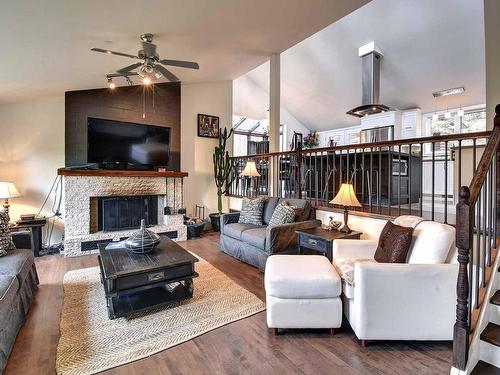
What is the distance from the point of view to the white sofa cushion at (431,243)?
2.07 metres

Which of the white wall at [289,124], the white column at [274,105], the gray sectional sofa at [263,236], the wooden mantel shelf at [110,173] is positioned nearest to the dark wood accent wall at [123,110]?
the wooden mantel shelf at [110,173]

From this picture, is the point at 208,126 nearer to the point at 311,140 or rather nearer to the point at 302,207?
the point at 302,207

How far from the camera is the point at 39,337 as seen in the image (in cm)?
207

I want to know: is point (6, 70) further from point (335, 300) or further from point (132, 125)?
point (335, 300)

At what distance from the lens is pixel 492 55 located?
2.53m

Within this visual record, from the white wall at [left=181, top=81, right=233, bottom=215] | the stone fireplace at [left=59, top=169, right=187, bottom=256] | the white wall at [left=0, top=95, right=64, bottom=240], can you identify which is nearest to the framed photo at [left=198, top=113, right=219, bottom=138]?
the white wall at [left=181, top=81, right=233, bottom=215]

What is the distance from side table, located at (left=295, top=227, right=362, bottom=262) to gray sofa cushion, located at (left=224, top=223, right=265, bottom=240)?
87 centimetres

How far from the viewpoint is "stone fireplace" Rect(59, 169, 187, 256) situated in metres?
4.25

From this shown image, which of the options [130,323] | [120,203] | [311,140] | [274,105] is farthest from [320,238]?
[311,140]

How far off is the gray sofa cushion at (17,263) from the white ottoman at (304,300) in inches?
81.3

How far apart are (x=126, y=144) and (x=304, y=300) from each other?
13.5 feet

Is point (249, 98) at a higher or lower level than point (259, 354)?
higher

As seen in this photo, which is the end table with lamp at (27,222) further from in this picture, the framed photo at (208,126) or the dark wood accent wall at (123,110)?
the framed photo at (208,126)

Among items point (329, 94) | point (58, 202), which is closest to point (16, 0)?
point (58, 202)
